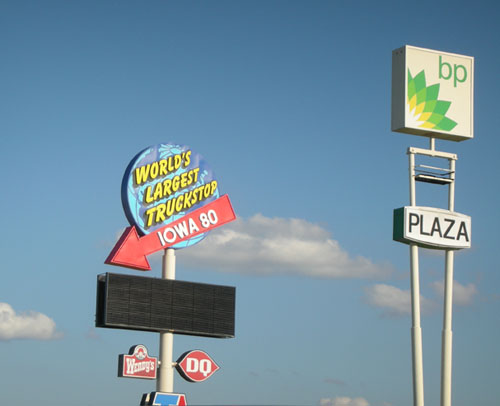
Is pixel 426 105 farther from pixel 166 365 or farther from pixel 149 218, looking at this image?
pixel 166 365

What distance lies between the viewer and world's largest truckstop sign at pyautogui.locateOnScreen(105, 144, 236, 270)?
4053 centimetres

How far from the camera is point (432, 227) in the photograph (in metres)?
43.5

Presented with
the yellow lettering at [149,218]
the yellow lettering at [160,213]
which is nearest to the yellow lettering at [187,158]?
the yellow lettering at [160,213]

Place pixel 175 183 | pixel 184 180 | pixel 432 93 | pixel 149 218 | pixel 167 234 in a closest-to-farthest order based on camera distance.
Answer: pixel 149 218 < pixel 167 234 < pixel 175 183 < pixel 184 180 < pixel 432 93

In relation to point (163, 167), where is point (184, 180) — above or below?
below

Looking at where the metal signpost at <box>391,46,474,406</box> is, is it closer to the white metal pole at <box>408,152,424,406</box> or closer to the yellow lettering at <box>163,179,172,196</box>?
the white metal pole at <box>408,152,424,406</box>

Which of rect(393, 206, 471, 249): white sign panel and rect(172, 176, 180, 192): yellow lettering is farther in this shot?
rect(393, 206, 471, 249): white sign panel

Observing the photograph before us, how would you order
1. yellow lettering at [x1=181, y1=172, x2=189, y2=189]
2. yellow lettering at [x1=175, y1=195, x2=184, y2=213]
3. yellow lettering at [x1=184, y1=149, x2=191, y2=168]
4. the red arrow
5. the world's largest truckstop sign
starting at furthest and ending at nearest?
yellow lettering at [x1=184, y1=149, x2=191, y2=168] → yellow lettering at [x1=181, y1=172, x2=189, y2=189] → yellow lettering at [x1=175, y1=195, x2=184, y2=213] → the world's largest truckstop sign → the red arrow

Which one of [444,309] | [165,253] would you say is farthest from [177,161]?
[444,309]

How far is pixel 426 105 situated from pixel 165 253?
11798mm

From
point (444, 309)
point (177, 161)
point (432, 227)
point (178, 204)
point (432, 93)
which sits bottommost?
point (444, 309)

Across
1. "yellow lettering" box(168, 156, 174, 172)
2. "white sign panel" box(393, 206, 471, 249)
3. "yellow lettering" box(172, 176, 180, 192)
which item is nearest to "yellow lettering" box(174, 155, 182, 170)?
"yellow lettering" box(168, 156, 174, 172)

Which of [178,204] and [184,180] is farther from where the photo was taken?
[184,180]

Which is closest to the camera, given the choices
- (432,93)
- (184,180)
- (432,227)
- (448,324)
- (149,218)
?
(149,218)
